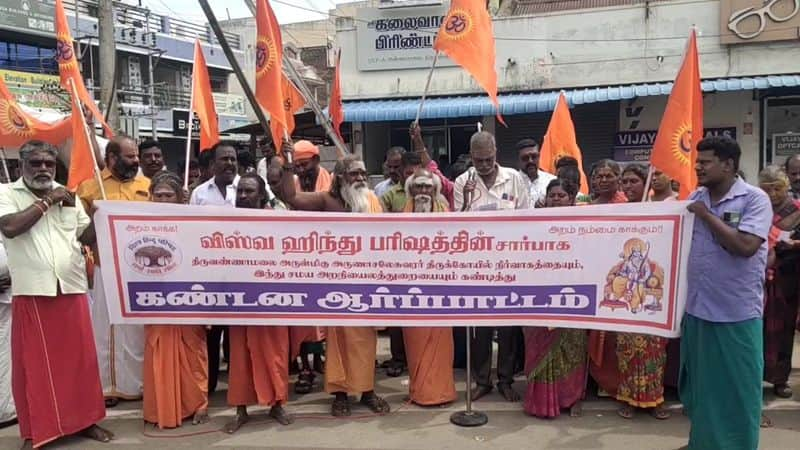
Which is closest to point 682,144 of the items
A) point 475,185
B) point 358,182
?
point 475,185

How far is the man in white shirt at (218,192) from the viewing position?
16.2ft

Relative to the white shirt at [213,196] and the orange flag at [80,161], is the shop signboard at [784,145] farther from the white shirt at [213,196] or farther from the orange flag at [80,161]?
the orange flag at [80,161]

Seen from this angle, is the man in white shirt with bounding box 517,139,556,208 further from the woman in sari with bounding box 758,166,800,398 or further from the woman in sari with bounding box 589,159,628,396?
the woman in sari with bounding box 758,166,800,398

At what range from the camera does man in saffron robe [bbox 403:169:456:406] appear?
14.4 feet

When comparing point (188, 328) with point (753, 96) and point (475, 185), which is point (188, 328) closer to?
point (475, 185)

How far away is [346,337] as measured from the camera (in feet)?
14.3

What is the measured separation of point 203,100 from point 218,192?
1658mm

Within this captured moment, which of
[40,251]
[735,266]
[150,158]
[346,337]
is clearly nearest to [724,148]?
[735,266]

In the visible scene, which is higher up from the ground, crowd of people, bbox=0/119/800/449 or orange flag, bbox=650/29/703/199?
orange flag, bbox=650/29/703/199

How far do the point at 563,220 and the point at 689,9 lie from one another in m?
10.3

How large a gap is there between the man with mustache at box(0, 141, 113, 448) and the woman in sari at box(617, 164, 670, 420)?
10.8 feet

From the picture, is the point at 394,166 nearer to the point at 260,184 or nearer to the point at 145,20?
the point at 260,184

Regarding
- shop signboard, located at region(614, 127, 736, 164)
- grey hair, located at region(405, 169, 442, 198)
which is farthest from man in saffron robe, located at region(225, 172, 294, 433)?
shop signboard, located at region(614, 127, 736, 164)

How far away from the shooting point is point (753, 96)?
12.4 metres
